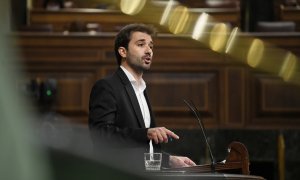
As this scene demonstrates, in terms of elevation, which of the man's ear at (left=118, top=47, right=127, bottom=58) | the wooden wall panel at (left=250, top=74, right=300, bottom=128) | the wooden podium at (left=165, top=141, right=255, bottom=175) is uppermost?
the man's ear at (left=118, top=47, right=127, bottom=58)

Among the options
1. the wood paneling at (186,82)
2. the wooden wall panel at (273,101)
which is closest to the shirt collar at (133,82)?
the wood paneling at (186,82)

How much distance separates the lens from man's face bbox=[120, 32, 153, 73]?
1815 millimetres

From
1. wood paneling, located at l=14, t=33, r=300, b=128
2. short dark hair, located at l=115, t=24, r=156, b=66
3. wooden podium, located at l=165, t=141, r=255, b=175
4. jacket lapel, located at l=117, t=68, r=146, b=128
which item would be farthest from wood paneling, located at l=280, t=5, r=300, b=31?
wooden podium, located at l=165, t=141, r=255, b=175

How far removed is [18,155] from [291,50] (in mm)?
3868

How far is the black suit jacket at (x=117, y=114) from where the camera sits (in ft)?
4.95

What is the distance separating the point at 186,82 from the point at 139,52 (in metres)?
2.28

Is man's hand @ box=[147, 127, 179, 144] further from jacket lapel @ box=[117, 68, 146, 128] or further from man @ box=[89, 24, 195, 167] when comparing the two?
jacket lapel @ box=[117, 68, 146, 128]

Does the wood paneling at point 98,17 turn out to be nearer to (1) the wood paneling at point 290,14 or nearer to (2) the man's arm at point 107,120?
(1) the wood paneling at point 290,14

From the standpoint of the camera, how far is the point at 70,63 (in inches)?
164

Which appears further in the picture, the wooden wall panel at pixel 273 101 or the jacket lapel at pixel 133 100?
the wooden wall panel at pixel 273 101

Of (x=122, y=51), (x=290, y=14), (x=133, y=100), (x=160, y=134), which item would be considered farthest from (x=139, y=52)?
(x=290, y=14)

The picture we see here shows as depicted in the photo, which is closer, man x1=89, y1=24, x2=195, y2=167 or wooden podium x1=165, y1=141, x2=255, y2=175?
wooden podium x1=165, y1=141, x2=255, y2=175

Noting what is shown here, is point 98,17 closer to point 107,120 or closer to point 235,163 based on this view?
point 107,120

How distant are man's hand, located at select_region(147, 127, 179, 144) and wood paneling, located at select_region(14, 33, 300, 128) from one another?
259 cm
